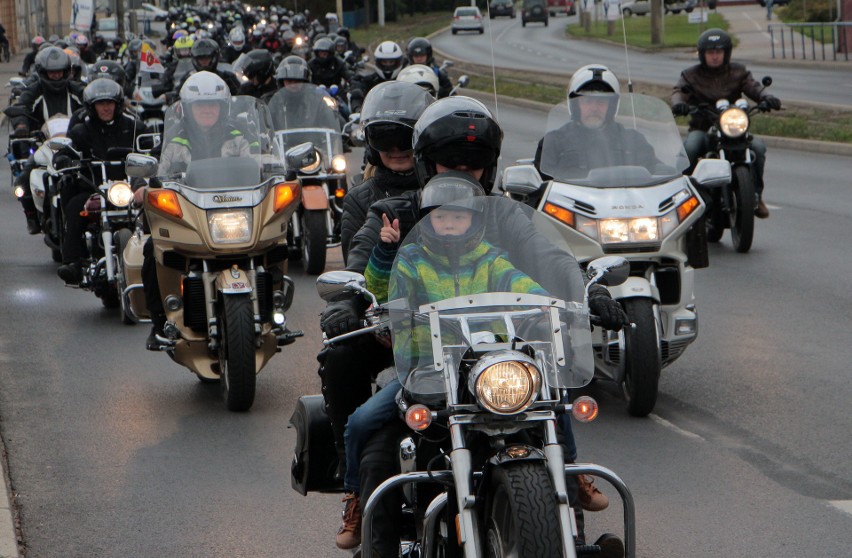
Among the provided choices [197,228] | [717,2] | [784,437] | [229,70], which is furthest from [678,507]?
[717,2]

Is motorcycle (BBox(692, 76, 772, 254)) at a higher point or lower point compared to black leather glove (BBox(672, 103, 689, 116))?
lower

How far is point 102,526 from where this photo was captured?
20.5 ft

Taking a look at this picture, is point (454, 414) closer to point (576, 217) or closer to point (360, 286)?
point (360, 286)

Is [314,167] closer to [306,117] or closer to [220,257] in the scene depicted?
[306,117]

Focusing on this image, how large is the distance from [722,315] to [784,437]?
3508mm

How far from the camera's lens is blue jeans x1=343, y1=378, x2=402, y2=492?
15.5 feet

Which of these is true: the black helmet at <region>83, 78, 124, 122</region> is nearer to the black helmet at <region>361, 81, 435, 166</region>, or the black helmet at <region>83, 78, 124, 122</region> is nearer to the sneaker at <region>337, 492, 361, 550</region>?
the black helmet at <region>361, 81, 435, 166</region>

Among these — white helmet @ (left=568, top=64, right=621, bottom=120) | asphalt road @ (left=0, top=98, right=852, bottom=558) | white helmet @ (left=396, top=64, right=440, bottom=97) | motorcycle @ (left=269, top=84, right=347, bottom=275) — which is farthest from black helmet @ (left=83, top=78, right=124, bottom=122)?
white helmet @ (left=568, top=64, right=621, bottom=120)

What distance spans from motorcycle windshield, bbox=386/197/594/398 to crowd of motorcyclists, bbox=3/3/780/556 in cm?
3

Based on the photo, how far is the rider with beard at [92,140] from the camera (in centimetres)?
1177

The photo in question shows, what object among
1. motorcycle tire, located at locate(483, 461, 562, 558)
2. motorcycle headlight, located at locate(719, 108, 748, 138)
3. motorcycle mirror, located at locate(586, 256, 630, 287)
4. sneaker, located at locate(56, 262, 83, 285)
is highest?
motorcycle mirror, located at locate(586, 256, 630, 287)

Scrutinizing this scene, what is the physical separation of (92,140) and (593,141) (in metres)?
4.82

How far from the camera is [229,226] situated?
8312mm

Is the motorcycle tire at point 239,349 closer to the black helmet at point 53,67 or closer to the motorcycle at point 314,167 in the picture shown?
the motorcycle at point 314,167
